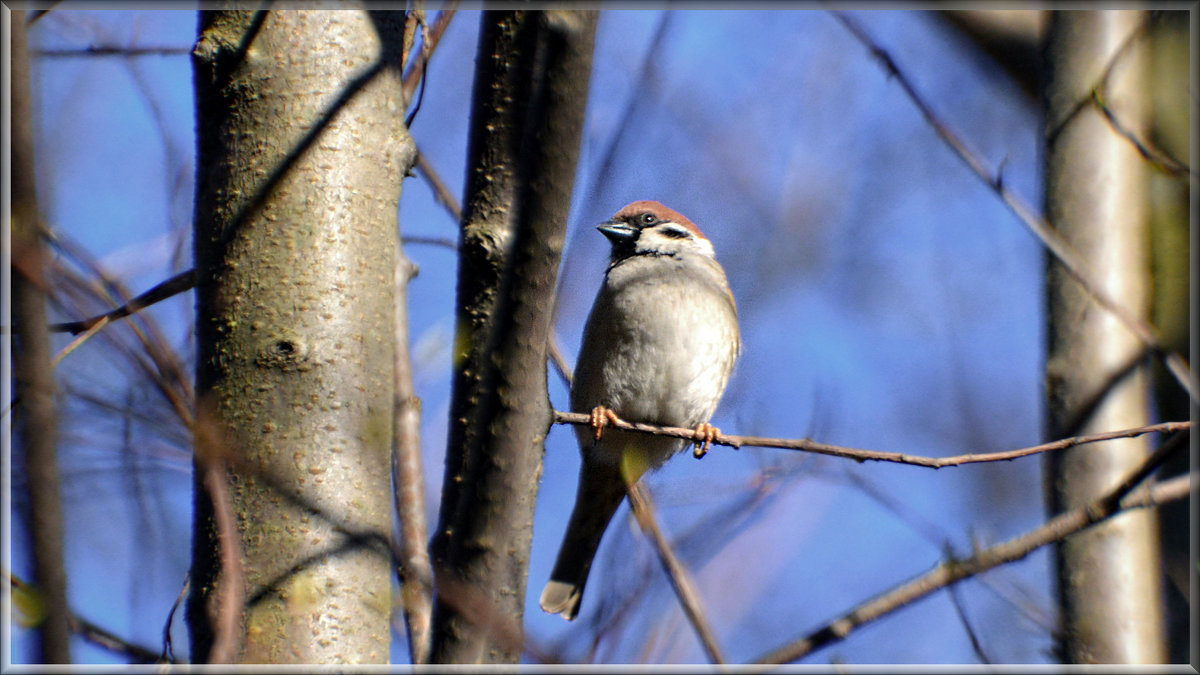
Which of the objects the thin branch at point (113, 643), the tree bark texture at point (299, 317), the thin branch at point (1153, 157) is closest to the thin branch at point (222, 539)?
the tree bark texture at point (299, 317)

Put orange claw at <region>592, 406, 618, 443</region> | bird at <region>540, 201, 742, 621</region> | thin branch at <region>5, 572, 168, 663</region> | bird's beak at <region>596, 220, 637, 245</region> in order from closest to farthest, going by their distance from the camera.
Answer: thin branch at <region>5, 572, 168, 663</region> < orange claw at <region>592, 406, 618, 443</region> < bird at <region>540, 201, 742, 621</region> < bird's beak at <region>596, 220, 637, 245</region>

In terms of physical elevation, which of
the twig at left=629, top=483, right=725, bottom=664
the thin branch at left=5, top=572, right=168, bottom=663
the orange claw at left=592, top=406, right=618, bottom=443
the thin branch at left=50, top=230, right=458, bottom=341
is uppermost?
the thin branch at left=50, top=230, right=458, bottom=341

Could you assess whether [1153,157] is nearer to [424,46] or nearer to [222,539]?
[424,46]

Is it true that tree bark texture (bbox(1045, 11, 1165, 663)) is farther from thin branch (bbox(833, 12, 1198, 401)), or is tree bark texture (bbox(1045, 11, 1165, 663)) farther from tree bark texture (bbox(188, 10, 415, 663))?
tree bark texture (bbox(188, 10, 415, 663))

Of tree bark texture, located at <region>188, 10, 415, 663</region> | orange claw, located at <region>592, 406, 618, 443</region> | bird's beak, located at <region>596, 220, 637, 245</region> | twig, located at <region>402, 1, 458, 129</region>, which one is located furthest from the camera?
bird's beak, located at <region>596, 220, 637, 245</region>

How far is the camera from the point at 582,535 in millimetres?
4414

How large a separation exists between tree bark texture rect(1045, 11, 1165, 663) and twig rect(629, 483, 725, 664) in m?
1.24

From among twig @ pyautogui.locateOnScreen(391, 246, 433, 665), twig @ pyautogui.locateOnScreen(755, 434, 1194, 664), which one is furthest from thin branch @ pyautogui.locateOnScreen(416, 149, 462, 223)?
twig @ pyautogui.locateOnScreen(755, 434, 1194, 664)

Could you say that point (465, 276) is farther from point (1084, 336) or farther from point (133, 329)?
point (1084, 336)

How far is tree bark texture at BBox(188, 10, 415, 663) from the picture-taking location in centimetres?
183

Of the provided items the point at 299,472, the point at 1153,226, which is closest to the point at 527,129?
the point at 299,472

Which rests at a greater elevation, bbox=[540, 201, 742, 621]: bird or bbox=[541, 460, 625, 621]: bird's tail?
bbox=[540, 201, 742, 621]: bird

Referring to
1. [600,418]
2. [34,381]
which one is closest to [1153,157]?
[600,418]

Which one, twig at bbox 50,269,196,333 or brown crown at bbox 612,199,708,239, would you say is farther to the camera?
brown crown at bbox 612,199,708,239
